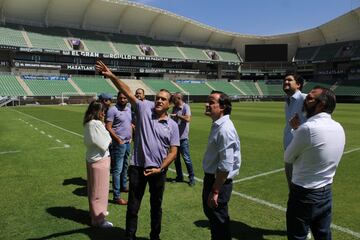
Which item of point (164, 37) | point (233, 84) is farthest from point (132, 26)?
point (233, 84)

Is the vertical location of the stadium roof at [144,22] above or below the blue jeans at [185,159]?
above

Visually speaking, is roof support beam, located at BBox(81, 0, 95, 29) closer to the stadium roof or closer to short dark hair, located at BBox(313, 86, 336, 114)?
the stadium roof

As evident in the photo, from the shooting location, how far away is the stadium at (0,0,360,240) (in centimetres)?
638

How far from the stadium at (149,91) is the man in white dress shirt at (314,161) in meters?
1.95

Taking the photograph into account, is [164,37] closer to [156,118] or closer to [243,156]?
[243,156]

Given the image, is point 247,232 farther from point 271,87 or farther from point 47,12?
point 271,87

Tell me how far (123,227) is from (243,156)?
6.74m

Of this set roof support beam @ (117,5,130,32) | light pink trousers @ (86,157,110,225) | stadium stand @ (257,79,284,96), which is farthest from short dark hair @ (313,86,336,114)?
stadium stand @ (257,79,284,96)

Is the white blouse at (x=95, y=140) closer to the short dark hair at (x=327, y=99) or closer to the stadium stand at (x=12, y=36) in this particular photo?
the short dark hair at (x=327, y=99)

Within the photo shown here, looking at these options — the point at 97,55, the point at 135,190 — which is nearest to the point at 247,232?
the point at 135,190

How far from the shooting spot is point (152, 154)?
16.3 feet

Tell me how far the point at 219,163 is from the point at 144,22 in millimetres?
71173

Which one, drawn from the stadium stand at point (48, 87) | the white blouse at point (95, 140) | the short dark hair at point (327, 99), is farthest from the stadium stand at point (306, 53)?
the short dark hair at point (327, 99)

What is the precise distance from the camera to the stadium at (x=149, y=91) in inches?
251
